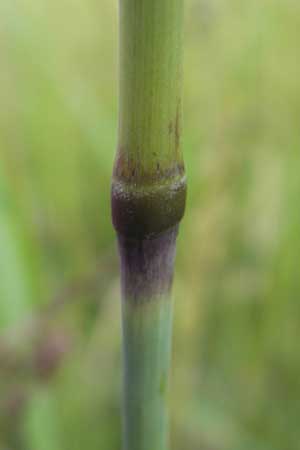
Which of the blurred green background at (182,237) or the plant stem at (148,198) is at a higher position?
the plant stem at (148,198)

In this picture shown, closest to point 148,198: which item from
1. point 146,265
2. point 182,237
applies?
point 146,265

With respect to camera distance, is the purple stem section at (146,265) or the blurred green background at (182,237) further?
the blurred green background at (182,237)

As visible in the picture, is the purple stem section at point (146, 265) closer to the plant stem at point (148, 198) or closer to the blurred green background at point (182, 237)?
the plant stem at point (148, 198)

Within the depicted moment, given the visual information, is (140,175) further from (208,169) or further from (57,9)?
(57,9)

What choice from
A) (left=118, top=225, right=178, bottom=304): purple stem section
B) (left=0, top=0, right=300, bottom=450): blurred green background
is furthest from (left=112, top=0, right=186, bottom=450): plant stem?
(left=0, top=0, right=300, bottom=450): blurred green background

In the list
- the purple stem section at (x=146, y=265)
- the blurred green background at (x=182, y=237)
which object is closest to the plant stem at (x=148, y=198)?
the purple stem section at (x=146, y=265)

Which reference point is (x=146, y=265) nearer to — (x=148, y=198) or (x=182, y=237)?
(x=148, y=198)

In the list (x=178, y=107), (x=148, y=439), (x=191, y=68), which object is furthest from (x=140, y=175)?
(x=191, y=68)
